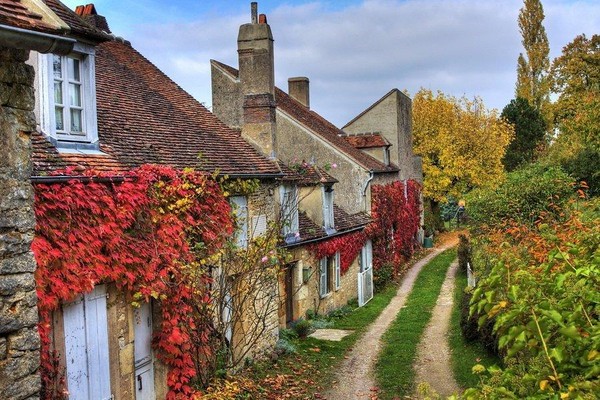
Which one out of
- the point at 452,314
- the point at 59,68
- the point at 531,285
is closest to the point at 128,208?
the point at 59,68

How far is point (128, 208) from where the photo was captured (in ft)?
27.7

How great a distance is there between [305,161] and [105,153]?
45.3 ft

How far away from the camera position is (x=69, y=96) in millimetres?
8633

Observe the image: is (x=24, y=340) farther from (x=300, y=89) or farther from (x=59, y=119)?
(x=300, y=89)

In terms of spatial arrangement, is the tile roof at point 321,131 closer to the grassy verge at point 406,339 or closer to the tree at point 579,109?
the grassy verge at point 406,339

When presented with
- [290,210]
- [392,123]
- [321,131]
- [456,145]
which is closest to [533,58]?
[456,145]

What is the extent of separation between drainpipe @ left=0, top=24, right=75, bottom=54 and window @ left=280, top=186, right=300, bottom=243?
1012cm

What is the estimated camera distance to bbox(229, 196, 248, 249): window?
11.7 m

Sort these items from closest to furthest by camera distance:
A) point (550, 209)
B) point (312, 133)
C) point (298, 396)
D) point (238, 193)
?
point (298, 396) < point (238, 193) < point (550, 209) < point (312, 133)

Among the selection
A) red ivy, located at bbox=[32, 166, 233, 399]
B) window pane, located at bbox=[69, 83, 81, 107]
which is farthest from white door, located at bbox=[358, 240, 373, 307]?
window pane, located at bbox=[69, 83, 81, 107]

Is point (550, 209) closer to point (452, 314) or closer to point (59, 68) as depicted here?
point (452, 314)

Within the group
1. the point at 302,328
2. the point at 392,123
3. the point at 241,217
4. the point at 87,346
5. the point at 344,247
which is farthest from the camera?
the point at 392,123

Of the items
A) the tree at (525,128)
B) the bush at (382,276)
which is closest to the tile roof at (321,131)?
the bush at (382,276)

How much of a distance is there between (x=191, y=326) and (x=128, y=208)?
2491 mm
